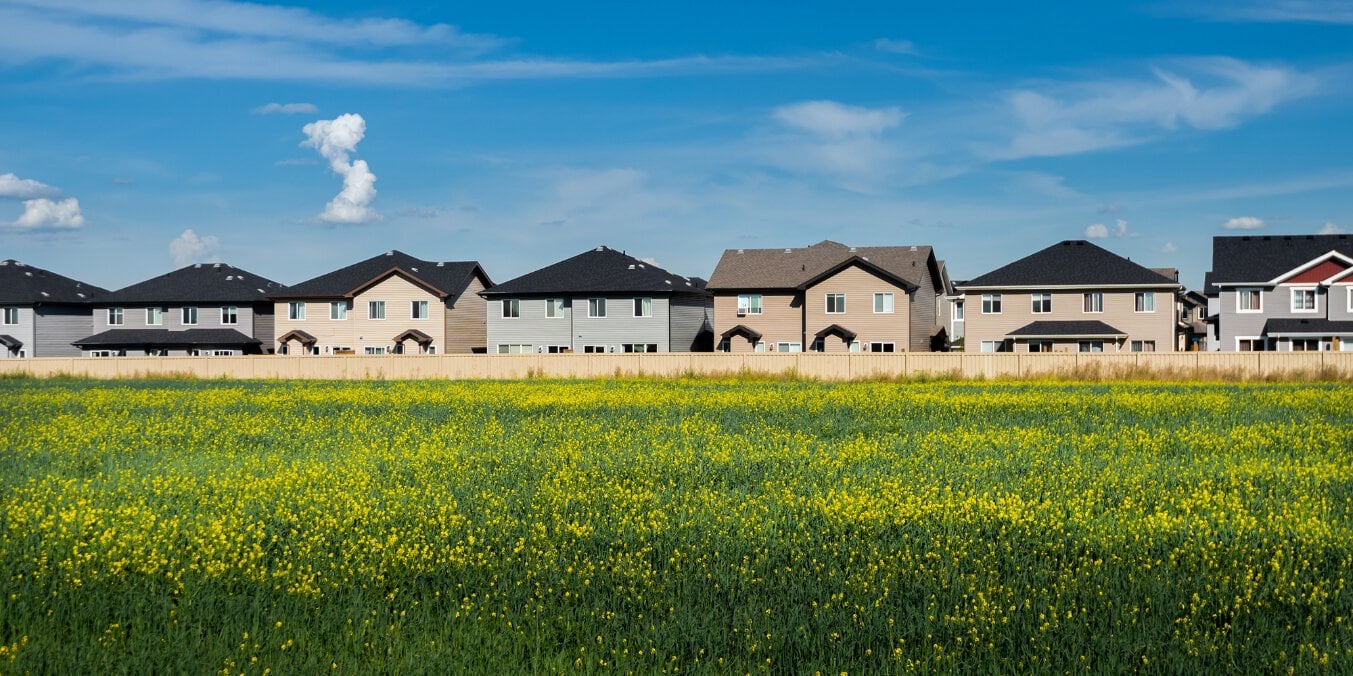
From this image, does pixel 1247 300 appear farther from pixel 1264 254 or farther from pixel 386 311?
pixel 386 311

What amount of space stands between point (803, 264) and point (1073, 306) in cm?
1526

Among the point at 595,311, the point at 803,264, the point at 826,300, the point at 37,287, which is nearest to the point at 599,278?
the point at 595,311

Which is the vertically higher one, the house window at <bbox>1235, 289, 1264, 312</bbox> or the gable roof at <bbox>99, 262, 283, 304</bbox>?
the gable roof at <bbox>99, 262, 283, 304</bbox>

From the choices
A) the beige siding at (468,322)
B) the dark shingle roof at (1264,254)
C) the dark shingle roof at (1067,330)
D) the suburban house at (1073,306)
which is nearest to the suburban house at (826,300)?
the suburban house at (1073,306)

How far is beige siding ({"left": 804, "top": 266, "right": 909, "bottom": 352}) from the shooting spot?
194ft

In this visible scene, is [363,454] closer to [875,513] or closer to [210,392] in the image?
[875,513]

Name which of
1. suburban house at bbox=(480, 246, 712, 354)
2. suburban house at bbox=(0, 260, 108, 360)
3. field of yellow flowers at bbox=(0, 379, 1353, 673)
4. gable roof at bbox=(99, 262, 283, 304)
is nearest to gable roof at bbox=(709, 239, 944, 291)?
suburban house at bbox=(480, 246, 712, 354)

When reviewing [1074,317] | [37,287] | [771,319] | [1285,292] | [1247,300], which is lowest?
[1074,317]

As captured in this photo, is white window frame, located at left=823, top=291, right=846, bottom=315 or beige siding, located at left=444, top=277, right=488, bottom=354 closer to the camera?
white window frame, located at left=823, top=291, right=846, bottom=315

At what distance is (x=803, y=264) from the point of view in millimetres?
64625

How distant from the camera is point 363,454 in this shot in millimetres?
19031

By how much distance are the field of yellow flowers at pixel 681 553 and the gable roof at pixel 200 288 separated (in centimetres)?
5334

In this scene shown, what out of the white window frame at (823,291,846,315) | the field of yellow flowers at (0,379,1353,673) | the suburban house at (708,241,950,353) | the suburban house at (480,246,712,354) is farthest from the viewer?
the suburban house at (480,246,712,354)

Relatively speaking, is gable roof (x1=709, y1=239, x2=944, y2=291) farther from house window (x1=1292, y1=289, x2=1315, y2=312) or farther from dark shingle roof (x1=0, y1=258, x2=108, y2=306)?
dark shingle roof (x1=0, y1=258, x2=108, y2=306)
